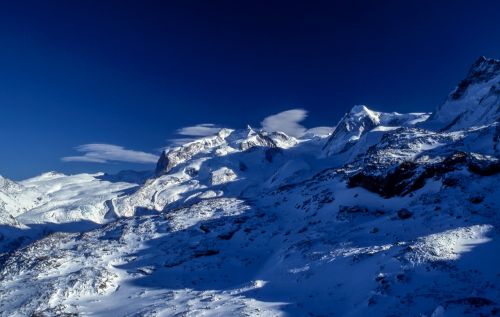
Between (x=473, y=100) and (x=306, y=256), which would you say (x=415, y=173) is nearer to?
(x=306, y=256)

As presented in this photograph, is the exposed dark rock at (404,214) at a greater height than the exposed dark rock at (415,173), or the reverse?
the exposed dark rock at (415,173)

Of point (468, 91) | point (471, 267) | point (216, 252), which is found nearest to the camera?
point (471, 267)

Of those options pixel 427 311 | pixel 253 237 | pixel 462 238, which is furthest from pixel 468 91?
pixel 427 311

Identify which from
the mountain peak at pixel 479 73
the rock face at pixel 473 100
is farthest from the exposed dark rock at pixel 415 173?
the mountain peak at pixel 479 73

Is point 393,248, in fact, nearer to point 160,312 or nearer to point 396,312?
point 396,312

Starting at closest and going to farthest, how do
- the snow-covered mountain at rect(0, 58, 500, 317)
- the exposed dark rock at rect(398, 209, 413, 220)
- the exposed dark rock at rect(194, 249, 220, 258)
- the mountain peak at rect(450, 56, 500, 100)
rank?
1. the snow-covered mountain at rect(0, 58, 500, 317)
2. the exposed dark rock at rect(398, 209, 413, 220)
3. the exposed dark rock at rect(194, 249, 220, 258)
4. the mountain peak at rect(450, 56, 500, 100)

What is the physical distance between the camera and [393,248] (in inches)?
1323

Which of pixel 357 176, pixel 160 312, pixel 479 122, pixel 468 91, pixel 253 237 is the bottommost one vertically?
pixel 160 312

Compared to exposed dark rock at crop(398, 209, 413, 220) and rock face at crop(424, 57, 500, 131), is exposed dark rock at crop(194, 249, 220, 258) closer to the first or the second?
exposed dark rock at crop(398, 209, 413, 220)

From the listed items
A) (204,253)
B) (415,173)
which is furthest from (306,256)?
(415,173)

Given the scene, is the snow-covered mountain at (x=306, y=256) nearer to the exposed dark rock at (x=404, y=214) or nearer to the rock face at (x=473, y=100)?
the exposed dark rock at (x=404, y=214)

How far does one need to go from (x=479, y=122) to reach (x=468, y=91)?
40.1 meters

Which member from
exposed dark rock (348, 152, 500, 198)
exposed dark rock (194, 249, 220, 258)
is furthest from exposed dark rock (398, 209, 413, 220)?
exposed dark rock (194, 249, 220, 258)

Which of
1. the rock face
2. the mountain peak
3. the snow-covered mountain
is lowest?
the snow-covered mountain
